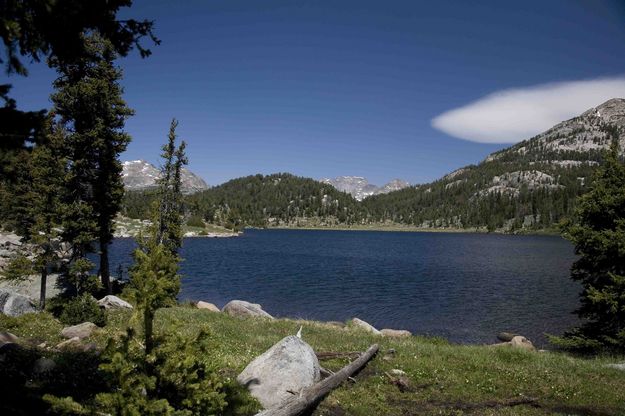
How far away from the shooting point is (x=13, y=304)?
25.1m

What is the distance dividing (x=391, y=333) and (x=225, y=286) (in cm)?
3432

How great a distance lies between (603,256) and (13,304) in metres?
35.8

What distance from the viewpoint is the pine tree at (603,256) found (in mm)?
22641

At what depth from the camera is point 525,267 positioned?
8419 centimetres

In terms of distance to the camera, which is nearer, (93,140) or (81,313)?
(81,313)

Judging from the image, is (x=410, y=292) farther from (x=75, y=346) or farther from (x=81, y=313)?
(x=75, y=346)

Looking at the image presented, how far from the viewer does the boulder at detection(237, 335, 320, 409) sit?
44.5ft

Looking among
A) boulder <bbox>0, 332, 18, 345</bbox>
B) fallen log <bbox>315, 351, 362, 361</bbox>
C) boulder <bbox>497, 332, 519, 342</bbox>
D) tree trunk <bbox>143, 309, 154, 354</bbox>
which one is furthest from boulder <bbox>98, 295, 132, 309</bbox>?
boulder <bbox>497, 332, 519, 342</bbox>

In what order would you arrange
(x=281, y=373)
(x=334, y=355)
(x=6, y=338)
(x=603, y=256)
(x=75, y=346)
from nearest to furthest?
(x=281, y=373) → (x=6, y=338) → (x=334, y=355) → (x=75, y=346) → (x=603, y=256)

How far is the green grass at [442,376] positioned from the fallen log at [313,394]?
12.6 inches

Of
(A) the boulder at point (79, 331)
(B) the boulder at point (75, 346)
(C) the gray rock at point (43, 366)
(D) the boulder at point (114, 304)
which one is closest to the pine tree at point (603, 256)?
(B) the boulder at point (75, 346)

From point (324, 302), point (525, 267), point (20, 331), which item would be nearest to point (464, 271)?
point (525, 267)

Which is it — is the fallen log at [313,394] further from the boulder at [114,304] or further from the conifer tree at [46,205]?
the conifer tree at [46,205]

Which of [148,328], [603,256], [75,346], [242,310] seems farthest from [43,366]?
[603,256]
